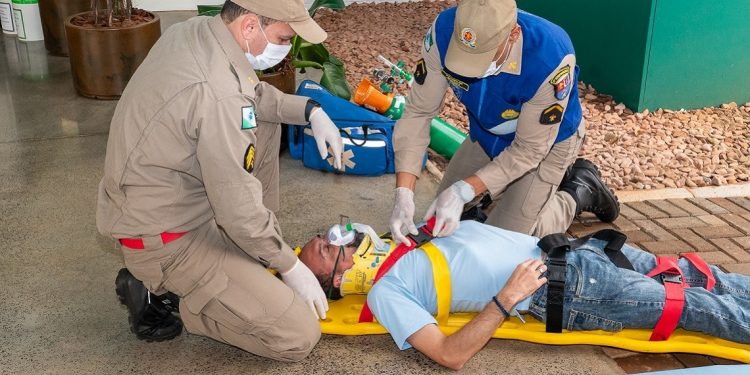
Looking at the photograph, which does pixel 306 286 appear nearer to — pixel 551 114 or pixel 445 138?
pixel 551 114

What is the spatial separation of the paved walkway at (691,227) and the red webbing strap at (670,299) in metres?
0.73

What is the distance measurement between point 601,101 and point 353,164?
2310mm

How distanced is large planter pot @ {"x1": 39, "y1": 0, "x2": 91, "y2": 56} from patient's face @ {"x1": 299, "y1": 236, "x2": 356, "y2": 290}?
14.1ft

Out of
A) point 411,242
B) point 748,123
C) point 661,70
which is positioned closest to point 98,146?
point 411,242

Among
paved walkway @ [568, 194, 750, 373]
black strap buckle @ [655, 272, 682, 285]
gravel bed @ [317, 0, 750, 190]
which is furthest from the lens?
gravel bed @ [317, 0, 750, 190]

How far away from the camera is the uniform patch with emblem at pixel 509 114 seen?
3301 mm

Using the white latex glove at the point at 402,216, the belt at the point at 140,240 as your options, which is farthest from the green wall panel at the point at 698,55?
the belt at the point at 140,240

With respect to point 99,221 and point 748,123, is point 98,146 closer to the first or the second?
point 99,221

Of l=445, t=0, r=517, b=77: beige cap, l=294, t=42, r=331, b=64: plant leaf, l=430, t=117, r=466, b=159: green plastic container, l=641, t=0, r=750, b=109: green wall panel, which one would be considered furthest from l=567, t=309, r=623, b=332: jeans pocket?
l=641, t=0, r=750, b=109: green wall panel

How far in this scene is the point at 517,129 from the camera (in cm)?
324

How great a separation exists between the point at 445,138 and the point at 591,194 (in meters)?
1.13

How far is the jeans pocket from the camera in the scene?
2.87 meters

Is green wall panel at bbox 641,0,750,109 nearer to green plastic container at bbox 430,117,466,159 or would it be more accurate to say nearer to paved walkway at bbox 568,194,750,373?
paved walkway at bbox 568,194,750,373

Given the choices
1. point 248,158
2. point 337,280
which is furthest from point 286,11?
point 337,280
